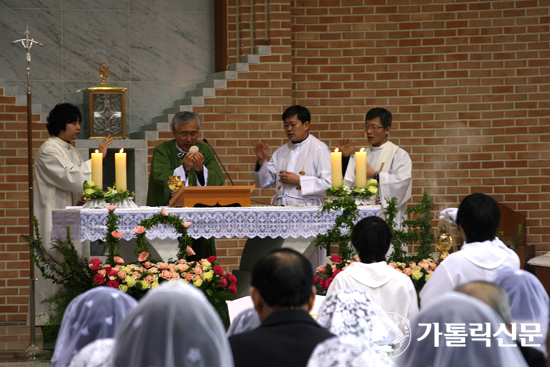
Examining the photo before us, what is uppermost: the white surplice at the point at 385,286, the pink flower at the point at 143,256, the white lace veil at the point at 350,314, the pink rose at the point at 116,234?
the white lace veil at the point at 350,314

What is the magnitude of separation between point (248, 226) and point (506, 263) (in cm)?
249

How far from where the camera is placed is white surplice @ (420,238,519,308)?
3.13 m

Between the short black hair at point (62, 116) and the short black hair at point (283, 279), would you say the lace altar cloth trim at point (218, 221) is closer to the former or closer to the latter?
the short black hair at point (62, 116)

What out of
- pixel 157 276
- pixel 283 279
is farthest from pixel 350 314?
pixel 157 276

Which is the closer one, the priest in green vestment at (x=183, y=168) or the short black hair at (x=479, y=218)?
the short black hair at (x=479, y=218)

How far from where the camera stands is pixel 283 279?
1.95 meters

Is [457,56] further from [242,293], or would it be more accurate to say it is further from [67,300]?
[67,300]

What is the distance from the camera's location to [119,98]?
27.3ft

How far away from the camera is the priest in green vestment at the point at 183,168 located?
6.30 meters

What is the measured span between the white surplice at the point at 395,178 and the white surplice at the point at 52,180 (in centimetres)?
246

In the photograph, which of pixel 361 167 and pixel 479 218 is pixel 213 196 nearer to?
pixel 361 167

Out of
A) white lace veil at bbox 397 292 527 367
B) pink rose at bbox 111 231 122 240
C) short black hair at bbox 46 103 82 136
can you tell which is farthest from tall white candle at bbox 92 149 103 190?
white lace veil at bbox 397 292 527 367

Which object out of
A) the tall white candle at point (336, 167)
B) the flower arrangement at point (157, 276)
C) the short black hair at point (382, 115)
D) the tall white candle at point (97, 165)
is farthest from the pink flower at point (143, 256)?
the short black hair at point (382, 115)

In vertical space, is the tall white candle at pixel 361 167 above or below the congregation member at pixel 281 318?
above
